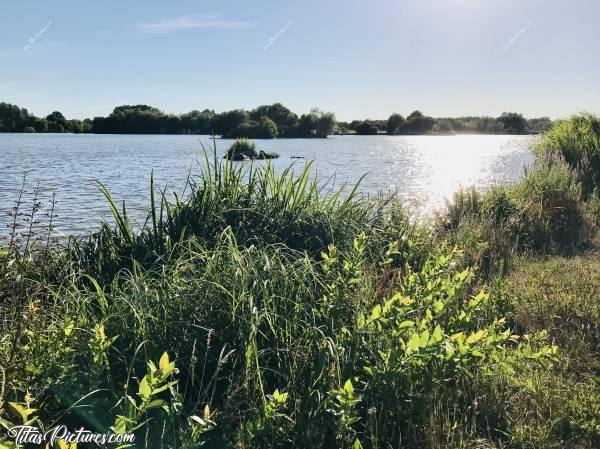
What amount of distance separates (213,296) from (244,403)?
2.74 feet

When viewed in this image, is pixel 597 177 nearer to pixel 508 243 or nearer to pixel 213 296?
pixel 508 243

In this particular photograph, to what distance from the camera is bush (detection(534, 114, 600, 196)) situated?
473 inches

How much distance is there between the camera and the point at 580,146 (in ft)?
45.1

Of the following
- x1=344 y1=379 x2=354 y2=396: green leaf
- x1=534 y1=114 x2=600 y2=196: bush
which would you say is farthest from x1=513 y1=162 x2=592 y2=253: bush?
x1=344 y1=379 x2=354 y2=396: green leaf

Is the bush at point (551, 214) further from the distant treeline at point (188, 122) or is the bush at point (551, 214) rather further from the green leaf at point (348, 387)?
the distant treeline at point (188, 122)

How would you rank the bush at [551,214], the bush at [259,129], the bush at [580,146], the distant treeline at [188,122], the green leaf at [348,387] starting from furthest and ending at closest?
the distant treeline at [188,122] → the bush at [259,129] → the bush at [580,146] → the bush at [551,214] → the green leaf at [348,387]

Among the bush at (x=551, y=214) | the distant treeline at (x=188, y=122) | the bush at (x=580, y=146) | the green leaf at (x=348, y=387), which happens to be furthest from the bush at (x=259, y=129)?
the green leaf at (x=348, y=387)

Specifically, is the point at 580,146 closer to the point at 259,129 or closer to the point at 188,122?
the point at 259,129

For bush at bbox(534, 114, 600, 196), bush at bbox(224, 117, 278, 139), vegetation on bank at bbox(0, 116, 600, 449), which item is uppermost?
bush at bbox(224, 117, 278, 139)

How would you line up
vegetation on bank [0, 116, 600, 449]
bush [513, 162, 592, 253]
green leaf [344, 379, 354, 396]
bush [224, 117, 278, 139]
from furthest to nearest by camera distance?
bush [224, 117, 278, 139]
bush [513, 162, 592, 253]
vegetation on bank [0, 116, 600, 449]
green leaf [344, 379, 354, 396]

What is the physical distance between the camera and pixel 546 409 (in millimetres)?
3451

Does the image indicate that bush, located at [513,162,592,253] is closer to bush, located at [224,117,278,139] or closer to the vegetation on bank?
the vegetation on bank

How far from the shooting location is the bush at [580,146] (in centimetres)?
1202

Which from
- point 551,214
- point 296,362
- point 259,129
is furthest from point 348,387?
point 259,129
